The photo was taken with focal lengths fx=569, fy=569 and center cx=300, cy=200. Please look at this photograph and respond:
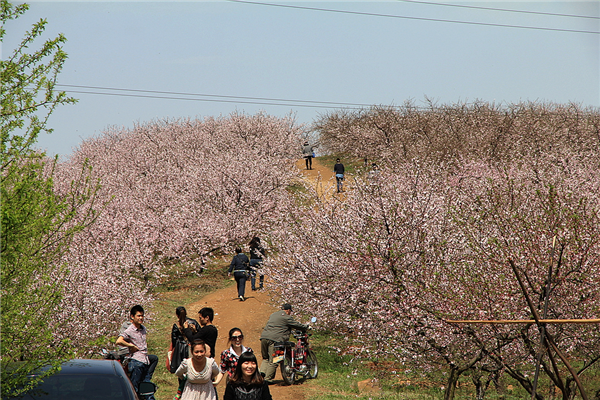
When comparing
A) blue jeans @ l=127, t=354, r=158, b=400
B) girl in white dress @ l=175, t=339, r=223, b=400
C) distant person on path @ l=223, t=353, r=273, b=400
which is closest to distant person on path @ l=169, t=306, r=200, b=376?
blue jeans @ l=127, t=354, r=158, b=400

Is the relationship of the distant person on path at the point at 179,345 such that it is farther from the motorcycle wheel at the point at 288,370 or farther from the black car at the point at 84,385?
the motorcycle wheel at the point at 288,370

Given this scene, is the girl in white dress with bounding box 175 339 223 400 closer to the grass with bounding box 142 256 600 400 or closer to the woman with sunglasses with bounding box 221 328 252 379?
the woman with sunglasses with bounding box 221 328 252 379

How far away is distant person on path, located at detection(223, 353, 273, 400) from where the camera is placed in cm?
641

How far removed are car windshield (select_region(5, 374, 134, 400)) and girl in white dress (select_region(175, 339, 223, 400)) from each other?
187 cm

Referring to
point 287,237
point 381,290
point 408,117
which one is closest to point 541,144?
point 408,117

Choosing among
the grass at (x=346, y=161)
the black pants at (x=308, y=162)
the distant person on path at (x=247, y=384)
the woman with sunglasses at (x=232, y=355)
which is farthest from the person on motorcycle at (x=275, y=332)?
the black pants at (x=308, y=162)

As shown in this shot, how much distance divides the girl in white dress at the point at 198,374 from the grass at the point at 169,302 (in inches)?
191

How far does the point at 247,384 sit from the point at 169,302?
1824 centimetres

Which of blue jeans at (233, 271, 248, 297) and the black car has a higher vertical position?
blue jeans at (233, 271, 248, 297)

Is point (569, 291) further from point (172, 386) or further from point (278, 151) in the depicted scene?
point (278, 151)

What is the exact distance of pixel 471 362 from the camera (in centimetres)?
942

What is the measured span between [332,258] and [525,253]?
6205 millimetres

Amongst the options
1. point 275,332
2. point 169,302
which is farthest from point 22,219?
point 169,302

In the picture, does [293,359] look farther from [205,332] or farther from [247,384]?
[247,384]
